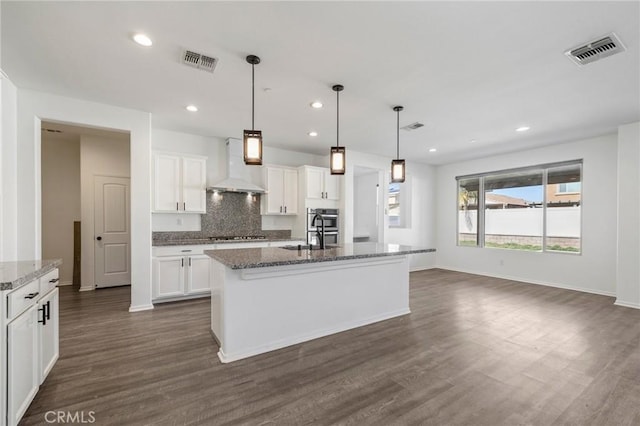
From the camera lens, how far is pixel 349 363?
2578 millimetres

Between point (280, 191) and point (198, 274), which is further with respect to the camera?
point (280, 191)

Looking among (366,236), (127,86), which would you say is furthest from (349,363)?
(366,236)

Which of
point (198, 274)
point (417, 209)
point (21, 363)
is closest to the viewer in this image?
point (21, 363)

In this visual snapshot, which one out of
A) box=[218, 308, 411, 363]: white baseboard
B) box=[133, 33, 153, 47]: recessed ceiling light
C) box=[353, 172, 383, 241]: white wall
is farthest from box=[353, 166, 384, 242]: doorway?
box=[133, 33, 153, 47]: recessed ceiling light

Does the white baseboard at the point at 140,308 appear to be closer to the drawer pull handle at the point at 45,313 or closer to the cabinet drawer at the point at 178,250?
→ the cabinet drawer at the point at 178,250

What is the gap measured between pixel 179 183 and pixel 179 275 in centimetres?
144

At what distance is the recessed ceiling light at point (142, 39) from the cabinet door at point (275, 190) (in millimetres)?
3136

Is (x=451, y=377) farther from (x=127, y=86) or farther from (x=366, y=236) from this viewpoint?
(x=366, y=236)

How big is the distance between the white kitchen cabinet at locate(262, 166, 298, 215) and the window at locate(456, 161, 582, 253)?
14.1ft

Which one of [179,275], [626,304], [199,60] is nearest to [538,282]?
[626,304]

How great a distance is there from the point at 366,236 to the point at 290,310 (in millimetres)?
4519

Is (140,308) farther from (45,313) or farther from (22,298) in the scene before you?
(22,298)

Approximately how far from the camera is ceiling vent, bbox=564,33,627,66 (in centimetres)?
232

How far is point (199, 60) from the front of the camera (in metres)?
2.66
